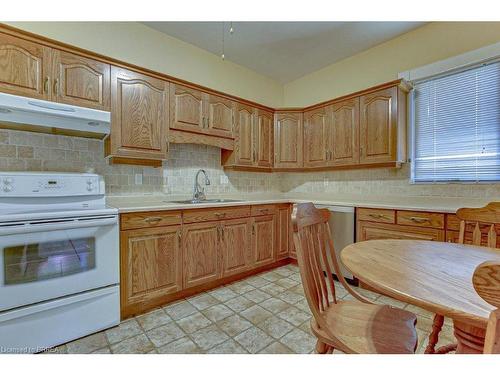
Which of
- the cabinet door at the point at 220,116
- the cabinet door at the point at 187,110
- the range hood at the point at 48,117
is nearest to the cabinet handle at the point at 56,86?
the range hood at the point at 48,117

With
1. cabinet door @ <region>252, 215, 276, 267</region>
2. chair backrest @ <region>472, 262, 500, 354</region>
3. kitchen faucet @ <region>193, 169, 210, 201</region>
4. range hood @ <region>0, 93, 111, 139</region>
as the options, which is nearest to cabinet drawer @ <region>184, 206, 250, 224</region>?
cabinet door @ <region>252, 215, 276, 267</region>

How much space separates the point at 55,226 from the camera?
1601mm

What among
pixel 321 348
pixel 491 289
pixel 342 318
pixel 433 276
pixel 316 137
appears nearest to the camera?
pixel 491 289

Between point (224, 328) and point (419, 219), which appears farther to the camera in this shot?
point (419, 219)

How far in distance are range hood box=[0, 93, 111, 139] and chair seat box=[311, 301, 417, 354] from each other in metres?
2.01

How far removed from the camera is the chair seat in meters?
0.92

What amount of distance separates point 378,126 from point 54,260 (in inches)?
124

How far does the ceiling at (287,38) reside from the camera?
258cm

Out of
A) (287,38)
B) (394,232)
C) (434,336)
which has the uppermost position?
(287,38)

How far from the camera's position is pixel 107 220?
5.84 feet

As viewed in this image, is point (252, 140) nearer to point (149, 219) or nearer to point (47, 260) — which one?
point (149, 219)

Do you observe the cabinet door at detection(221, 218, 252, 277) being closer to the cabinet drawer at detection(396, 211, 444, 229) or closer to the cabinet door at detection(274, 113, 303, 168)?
the cabinet door at detection(274, 113, 303, 168)

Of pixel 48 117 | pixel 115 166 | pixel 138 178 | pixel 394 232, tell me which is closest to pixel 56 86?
pixel 48 117
